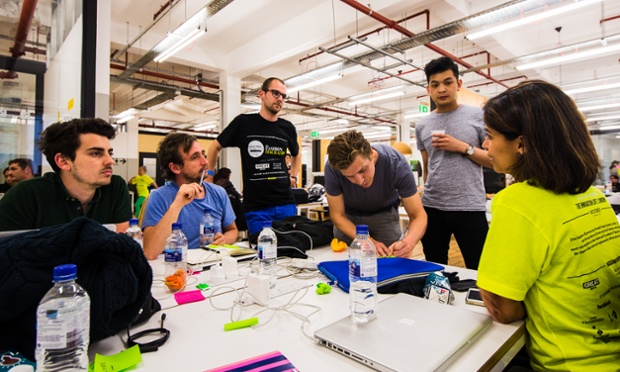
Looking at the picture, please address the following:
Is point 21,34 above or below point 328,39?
below

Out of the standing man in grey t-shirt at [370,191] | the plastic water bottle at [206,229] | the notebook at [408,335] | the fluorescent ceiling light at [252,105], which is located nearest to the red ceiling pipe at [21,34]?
the plastic water bottle at [206,229]

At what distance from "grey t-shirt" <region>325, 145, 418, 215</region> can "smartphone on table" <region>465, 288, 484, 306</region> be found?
0.83m

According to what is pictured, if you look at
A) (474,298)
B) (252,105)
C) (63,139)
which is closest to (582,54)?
(474,298)

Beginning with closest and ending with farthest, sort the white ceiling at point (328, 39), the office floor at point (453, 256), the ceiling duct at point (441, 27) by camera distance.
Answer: the ceiling duct at point (441, 27), the office floor at point (453, 256), the white ceiling at point (328, 39)

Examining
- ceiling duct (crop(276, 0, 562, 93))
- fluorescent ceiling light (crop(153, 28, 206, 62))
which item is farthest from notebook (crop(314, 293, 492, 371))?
fluorescent ceiling light (crop(153, 28, 206, 62))

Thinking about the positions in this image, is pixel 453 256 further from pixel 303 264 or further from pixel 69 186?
pixel 69 186

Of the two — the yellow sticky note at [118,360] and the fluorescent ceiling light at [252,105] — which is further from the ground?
the fluorescent ceiling light at [252,105]

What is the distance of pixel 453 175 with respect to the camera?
81.4 inches

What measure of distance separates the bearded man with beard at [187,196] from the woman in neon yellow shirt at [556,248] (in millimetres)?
1510

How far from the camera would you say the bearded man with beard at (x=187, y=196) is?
193 cm

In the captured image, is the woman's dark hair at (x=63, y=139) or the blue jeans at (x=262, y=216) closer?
the woman's dark hair at (x=63, y=139)

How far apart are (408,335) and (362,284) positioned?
203 mm

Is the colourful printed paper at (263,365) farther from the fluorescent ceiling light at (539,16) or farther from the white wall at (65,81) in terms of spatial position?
the fluorescent ceiling light at (539,16)

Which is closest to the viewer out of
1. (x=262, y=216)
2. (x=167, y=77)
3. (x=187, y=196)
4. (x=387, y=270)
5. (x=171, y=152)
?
(x=387, y=270)
